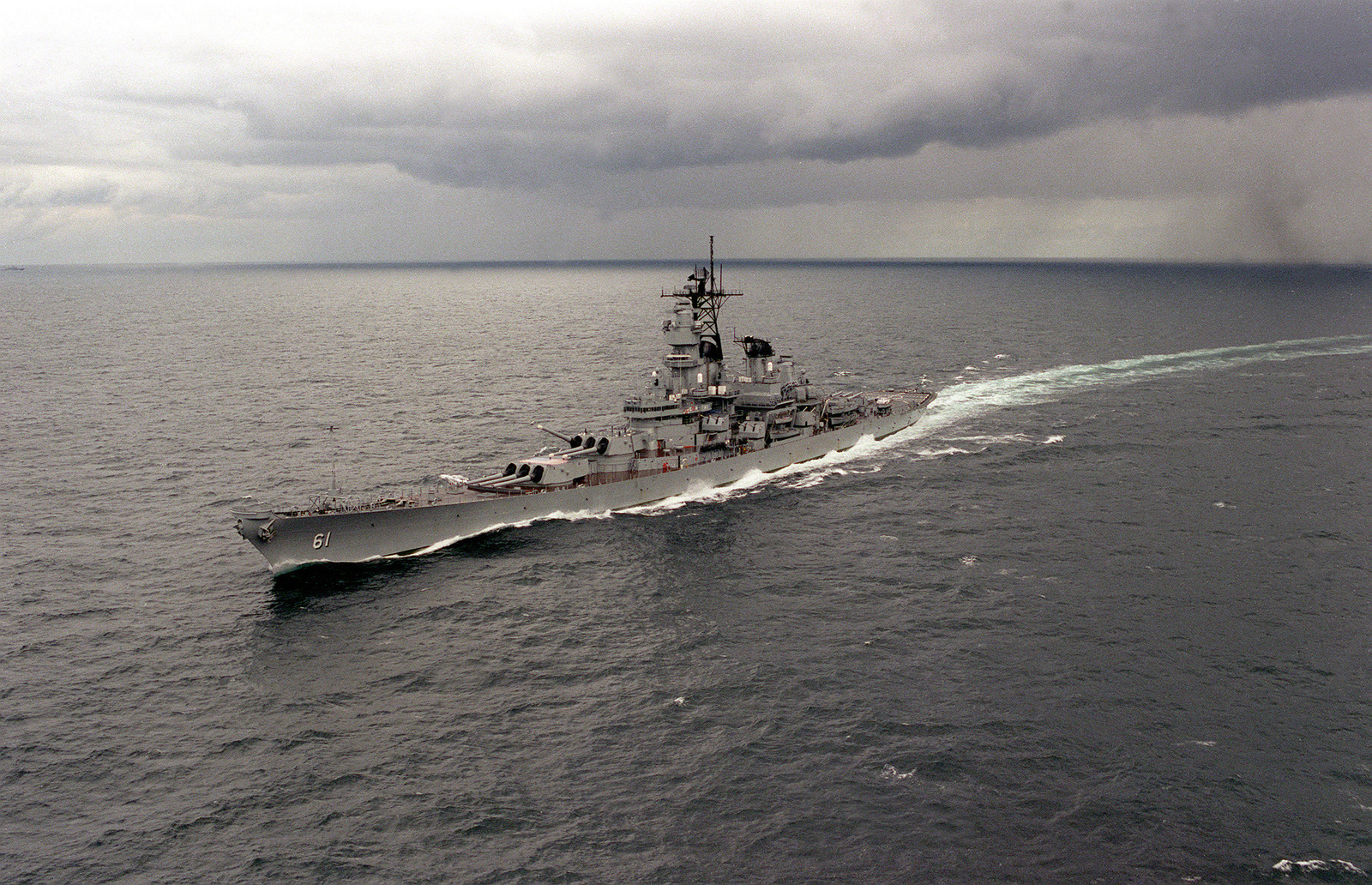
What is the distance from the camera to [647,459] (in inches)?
2847

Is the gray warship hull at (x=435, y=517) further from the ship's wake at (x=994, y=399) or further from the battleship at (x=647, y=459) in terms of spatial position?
the ship's wake at (x=994, y=399)

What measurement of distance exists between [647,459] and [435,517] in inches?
717

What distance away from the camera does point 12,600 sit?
5150 cm

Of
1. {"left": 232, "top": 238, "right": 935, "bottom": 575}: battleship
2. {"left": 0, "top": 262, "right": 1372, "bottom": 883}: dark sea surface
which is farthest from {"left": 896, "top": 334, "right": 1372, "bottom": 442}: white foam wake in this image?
{"left": 0, "top": 262, "right": 1372, "bottom": 883}: dark sea surface

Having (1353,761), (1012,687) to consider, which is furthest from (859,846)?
(1353,761)

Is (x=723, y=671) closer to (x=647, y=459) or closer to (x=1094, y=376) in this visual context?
(x=647, y=459)

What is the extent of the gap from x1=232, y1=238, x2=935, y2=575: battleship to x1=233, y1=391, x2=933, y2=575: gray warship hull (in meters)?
0.07

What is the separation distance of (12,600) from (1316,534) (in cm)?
7795

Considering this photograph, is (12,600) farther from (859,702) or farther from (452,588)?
(859,702)

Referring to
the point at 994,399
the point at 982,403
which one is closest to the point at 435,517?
the point at 982,403

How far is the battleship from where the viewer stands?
57688mm

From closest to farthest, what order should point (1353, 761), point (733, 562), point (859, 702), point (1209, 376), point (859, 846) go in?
point (859, 846) → point (1353, 761) → point (859, 702) → point (733, 562) → point (1209, 376)

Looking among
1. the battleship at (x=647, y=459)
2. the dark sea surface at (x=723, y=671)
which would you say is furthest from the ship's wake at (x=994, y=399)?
the battleship at (x=647, y=459)

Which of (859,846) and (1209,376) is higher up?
(1209,376)
